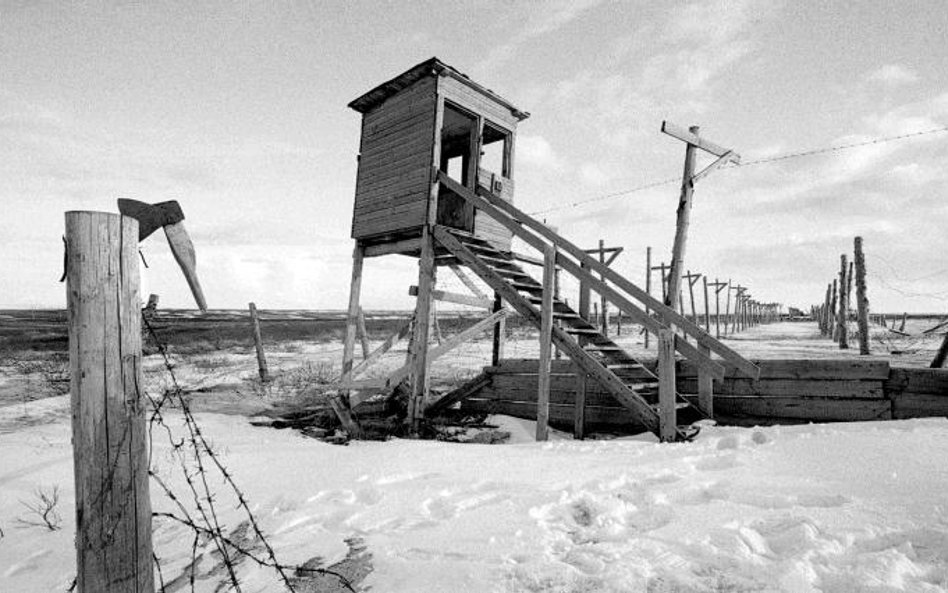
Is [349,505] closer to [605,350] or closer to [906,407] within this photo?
[605,350]

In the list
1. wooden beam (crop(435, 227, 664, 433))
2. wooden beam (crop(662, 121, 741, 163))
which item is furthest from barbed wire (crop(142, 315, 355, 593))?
wooden beam (crop(662, 121, 741, 163))

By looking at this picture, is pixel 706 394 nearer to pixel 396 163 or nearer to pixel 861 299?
pixel 396 163

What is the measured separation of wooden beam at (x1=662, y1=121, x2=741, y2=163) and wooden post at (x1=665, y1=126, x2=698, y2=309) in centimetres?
7

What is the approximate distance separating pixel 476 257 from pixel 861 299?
14.8 m

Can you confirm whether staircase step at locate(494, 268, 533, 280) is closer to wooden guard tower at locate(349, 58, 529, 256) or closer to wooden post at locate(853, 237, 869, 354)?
wooden guard tower at locate(349, 58, 529, 256)

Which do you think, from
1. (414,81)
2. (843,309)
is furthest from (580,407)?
(843,309)

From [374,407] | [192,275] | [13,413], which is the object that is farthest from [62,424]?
[192,275]

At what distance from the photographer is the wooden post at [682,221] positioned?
785 centimetres

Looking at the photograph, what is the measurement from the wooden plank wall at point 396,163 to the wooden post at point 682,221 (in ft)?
14.2

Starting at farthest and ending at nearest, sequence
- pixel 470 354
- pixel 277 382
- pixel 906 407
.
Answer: pixel 470 354, pixel 277 382, pixel 906 407

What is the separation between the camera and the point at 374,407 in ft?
34.6

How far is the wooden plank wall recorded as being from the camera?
362 inches

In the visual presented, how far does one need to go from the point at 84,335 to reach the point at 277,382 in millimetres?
13188

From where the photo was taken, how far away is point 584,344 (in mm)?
7984
